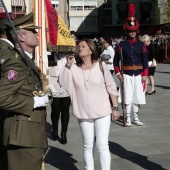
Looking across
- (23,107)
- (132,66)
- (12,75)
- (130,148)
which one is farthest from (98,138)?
(132,66)

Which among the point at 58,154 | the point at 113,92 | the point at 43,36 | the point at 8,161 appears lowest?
the point at 58,154

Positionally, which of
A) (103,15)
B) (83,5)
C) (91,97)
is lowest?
(91,97)

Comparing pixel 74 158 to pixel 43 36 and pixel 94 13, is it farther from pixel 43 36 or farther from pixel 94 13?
pixel 94 13

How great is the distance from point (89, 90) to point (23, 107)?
165cm

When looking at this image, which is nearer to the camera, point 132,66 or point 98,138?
point 98,138

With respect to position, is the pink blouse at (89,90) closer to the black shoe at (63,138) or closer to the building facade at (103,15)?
the black shoe at (63,138)

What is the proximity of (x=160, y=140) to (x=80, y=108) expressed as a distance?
287 centimetres

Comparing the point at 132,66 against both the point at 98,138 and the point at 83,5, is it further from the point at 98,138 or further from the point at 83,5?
the point at 83,5

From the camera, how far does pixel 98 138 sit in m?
5.47

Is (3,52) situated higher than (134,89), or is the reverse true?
(3,52)

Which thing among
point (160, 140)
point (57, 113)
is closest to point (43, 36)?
point (57, 113)

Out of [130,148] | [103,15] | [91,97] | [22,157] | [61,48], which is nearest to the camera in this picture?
[22,157]

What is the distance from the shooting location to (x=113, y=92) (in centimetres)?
549

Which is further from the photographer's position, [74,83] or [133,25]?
[133,25]
